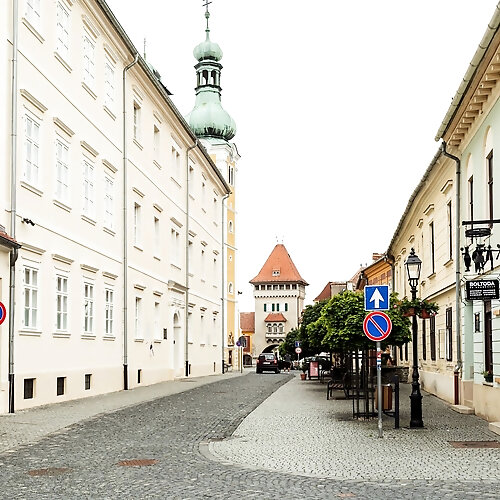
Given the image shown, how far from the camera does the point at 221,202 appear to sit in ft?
185

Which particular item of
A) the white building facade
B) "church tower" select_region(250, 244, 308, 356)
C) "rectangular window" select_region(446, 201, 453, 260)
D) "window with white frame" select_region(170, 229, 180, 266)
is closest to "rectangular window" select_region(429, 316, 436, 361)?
"rectangular window" select_region(446, 201, 453, 260)

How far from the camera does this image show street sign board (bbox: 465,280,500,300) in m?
15.5

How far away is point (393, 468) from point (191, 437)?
4813 mm

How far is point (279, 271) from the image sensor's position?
130 meters

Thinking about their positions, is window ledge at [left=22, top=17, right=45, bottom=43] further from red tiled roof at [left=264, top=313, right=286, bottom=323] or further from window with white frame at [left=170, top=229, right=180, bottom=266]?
red tiled roof at [left=264, top=313, right=286, bottom=323]

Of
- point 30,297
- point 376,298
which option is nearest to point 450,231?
point 376,298

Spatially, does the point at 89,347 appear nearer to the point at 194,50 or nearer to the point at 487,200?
the point at 487,200

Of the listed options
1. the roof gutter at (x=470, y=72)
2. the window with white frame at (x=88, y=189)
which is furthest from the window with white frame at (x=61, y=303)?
the roof gutter at (x=470, y=72)

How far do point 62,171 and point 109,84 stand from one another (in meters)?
6.10

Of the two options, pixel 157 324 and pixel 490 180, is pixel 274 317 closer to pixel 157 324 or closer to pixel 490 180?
pixel 157 324

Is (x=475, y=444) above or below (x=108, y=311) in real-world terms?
below

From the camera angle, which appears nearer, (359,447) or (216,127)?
(359,447)

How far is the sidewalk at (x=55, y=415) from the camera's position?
14.5m

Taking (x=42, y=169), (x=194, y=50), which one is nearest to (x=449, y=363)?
(x=42, y=169)
